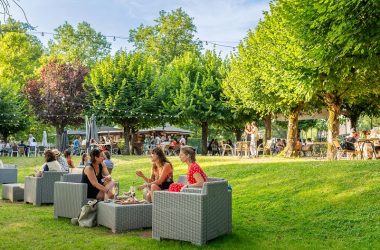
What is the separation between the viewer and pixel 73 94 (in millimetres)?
30562

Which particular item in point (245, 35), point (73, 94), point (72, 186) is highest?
point (245, 35)

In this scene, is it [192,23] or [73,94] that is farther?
[192,23]

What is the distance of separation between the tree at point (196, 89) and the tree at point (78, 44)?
1751 centimetres

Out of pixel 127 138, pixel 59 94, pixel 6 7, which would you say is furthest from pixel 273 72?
pixel 59 94

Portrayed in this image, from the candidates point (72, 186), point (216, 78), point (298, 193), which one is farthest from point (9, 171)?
point (216, 78)

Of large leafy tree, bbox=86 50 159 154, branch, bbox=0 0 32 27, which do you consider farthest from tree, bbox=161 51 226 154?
branch, bbox=0 0 32 27

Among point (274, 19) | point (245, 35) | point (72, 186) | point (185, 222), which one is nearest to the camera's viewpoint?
point (185, 222)

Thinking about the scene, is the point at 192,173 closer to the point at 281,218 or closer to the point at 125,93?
the point at 281,218

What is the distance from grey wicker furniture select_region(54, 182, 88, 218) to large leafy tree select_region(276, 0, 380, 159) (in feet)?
20.1

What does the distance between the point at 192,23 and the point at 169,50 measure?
131 inches

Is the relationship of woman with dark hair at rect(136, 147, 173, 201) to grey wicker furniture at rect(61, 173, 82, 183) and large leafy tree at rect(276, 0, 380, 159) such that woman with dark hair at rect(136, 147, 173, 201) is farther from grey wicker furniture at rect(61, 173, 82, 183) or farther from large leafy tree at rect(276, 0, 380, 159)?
large leafy tree at rect(276, 0, 380, 159)

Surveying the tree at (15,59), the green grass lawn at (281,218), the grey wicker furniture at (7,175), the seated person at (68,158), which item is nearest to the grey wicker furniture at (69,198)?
the green grass lawn at (281,218)

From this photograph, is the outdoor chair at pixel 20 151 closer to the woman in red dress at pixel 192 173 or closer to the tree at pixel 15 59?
the tree at pixel 15 59

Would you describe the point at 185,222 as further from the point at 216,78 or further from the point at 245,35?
the point at 216,78
